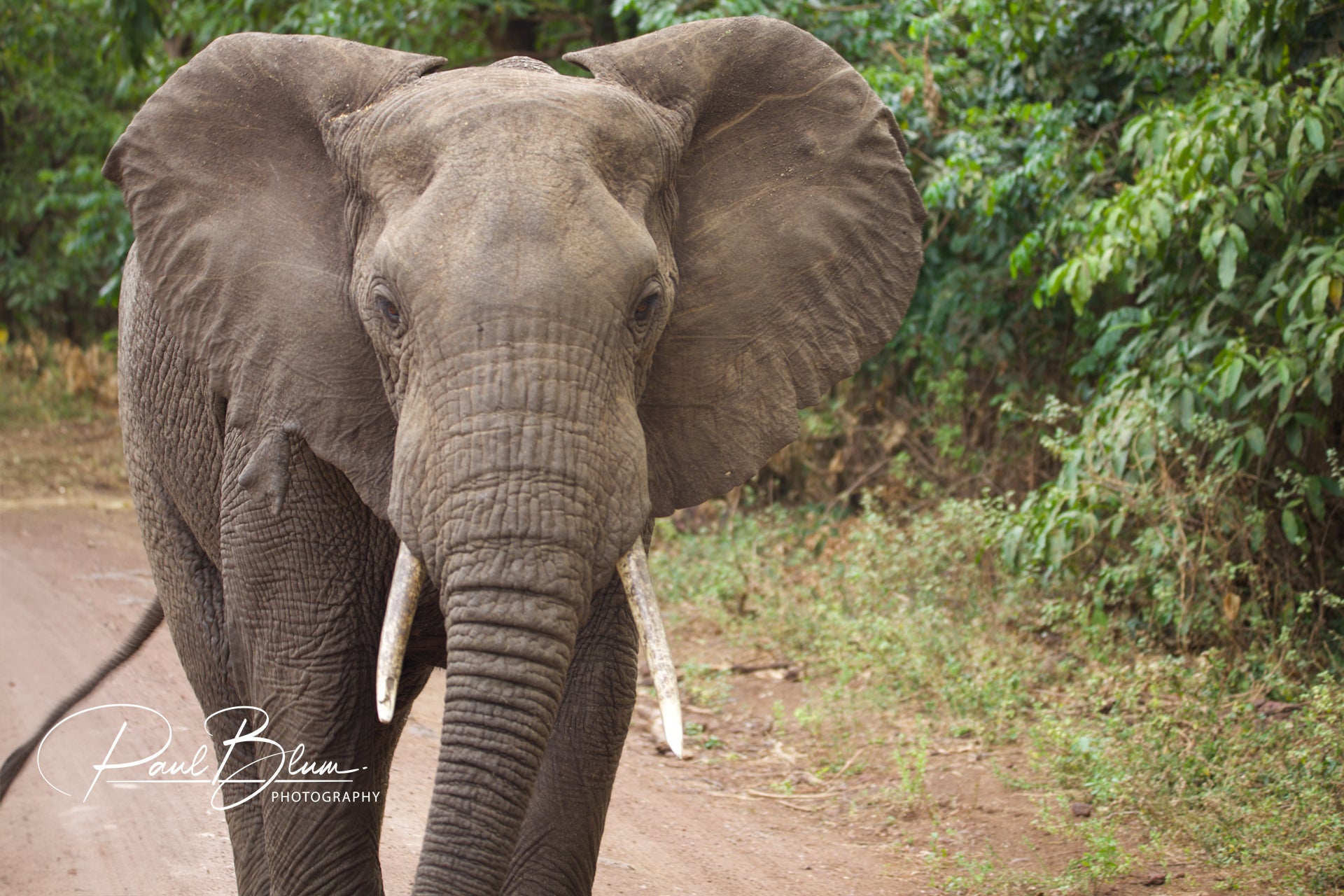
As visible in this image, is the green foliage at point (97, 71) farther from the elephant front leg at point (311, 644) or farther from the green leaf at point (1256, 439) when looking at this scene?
the elephant front leg at point (311, 644)

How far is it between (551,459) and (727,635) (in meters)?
4.98

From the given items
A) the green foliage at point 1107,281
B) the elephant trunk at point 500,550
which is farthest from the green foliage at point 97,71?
the elephant trunk at point 500,550

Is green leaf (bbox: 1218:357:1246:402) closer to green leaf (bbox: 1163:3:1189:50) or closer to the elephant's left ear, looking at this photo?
green leaf (bbox: 1163:3:1189:50)

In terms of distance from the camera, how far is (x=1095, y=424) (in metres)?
6.17

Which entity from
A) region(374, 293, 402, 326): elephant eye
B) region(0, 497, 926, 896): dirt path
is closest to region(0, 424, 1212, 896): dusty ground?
region(0, 497, 926, 896): dirt path

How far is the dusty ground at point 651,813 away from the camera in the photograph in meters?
4.48

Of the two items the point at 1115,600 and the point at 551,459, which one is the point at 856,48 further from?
the point at 551,459

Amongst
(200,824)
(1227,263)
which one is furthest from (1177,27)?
(200,824)

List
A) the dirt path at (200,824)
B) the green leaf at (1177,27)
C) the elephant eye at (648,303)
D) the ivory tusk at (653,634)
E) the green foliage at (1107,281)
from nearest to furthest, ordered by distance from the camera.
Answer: the ivory tusk at (653,634) < the elephant eye at (648,303) < the dirt path at (200,824) < the green foliage at (1107,281) < the green leaf at (1177,27)

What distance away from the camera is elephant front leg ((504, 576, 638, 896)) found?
3.15 metres

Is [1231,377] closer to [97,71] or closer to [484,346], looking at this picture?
[484,346]

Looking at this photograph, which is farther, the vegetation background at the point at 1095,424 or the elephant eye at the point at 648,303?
the vegetation background at the point at 1095,424

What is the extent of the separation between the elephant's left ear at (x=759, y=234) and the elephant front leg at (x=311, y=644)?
72 centimetres

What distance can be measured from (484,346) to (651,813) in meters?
3.15
